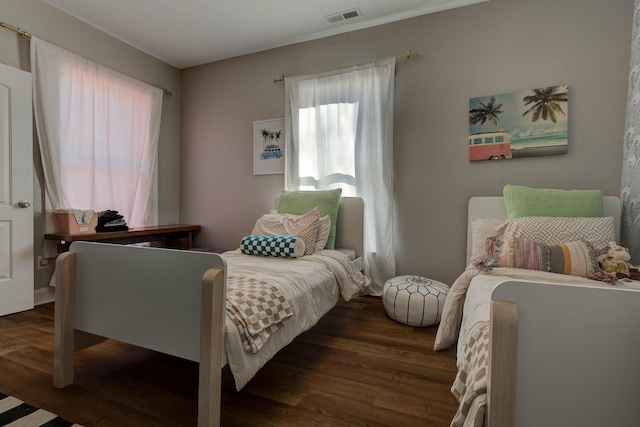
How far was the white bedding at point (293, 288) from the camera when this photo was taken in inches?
43.8

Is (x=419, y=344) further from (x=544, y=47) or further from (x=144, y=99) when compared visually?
(x=144, y=99)

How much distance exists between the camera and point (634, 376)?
65 centimetres

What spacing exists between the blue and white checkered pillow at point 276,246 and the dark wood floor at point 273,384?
0.57m

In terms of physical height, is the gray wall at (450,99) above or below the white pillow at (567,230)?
above

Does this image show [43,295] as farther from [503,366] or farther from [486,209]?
[486,209]

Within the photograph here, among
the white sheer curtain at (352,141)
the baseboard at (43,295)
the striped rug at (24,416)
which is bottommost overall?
the striped rug at (24,416)

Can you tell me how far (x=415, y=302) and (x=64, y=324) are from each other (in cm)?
198

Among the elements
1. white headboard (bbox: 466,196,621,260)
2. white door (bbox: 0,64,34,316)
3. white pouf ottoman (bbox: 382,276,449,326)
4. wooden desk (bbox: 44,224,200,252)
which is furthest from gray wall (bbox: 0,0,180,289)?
white headboard (bbox: 466,196,621,260)

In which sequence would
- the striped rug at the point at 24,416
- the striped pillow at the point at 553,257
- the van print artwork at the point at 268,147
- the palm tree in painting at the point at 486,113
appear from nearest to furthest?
the striped rug at the point at 24,416 → the striped pillow at the point at 553,257 → the palm tree in painting at the point at 486,113 → the van print artwork at the point at 268,147

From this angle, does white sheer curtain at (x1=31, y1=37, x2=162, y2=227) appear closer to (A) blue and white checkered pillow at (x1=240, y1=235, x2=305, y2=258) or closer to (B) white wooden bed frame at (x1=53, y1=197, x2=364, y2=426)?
(B) white wooden bed frame at (x1=53, y1=197, x2=364, y2=426)

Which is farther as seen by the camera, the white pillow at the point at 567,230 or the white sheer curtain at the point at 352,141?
the white sheer curtain at the point at 352,141

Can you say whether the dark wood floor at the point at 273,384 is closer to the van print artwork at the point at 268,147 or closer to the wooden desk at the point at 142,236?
the wooden desk at the point at 142,236

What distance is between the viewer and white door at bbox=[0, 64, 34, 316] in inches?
86.0

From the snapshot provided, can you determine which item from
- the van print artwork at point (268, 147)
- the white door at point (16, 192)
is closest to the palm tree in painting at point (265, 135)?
the van print artwork at point (268, 147)
